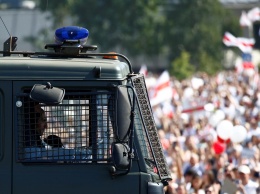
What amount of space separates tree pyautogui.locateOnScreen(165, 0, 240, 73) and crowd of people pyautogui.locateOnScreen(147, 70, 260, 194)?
162 ft

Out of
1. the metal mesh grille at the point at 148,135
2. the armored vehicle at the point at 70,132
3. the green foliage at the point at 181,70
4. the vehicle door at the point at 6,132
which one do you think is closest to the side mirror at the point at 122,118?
the armored vehicle at the point at 70,132

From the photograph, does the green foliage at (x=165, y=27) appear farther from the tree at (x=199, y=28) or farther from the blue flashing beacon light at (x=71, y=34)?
the blue flashing beacon light at (x=71, y=34)

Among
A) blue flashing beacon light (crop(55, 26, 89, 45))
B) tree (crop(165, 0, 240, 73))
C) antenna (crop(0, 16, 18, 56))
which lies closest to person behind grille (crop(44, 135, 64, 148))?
antenna (crop(0, 16, 18, 56))

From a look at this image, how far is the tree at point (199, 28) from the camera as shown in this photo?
79625 millimetres

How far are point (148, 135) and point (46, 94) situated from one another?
2.82 feet

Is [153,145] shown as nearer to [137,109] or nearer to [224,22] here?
[137,109]

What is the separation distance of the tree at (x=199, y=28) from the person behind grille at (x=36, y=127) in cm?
7081

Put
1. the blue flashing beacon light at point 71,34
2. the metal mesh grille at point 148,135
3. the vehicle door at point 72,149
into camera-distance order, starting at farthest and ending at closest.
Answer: the blue flashing beacon light at point 71,34 < the metal mesh grille at point 148,135 < the vehicle door at point 72,149

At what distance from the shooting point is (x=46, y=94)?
776cm

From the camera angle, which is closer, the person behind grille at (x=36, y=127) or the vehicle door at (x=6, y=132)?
the vehicle door at (x=6, y=132)

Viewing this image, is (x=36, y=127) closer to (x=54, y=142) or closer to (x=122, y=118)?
(x=54, y=142)

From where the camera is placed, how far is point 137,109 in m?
8.06

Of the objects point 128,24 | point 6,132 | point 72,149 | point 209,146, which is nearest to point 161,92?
point 209,146

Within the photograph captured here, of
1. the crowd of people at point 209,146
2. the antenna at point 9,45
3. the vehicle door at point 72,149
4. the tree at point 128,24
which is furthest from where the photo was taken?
the tree at point 128,24
